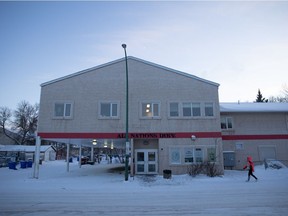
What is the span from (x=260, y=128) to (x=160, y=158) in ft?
43.0

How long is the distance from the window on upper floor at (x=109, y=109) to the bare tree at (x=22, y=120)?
5672 cm

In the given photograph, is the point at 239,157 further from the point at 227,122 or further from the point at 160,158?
the point at 160,158

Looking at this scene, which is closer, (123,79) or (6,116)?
(123,79)

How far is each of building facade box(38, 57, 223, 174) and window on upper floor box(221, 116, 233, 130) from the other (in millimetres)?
5764

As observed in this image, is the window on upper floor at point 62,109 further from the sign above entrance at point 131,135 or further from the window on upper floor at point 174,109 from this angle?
the window on upper floor at point 174,109

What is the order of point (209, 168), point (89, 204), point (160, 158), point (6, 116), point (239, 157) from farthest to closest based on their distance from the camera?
point (6, 116)
point (239, 157)
point (160, 158)
point (209, 168)
point (89, 204)

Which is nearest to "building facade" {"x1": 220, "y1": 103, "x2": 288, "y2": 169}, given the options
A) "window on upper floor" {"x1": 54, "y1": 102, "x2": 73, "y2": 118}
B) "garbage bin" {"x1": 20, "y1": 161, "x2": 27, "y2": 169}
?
"window on upper floor" {"x1": 54, "y1": 102, "x2": 73, "y2": 118}

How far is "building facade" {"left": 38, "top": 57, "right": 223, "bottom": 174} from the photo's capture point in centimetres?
2170

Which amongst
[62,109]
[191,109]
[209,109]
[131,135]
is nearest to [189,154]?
[191,109]

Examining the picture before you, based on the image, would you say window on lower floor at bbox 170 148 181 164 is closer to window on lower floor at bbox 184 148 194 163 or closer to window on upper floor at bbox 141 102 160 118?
window on lower floor at bbox 184 148 194 163

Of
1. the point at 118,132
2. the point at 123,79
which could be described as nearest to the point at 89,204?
the point at 118,132

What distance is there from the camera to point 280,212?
7816 mm

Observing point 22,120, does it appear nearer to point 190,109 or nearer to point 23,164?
point 23,164

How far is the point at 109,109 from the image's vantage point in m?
22.1
